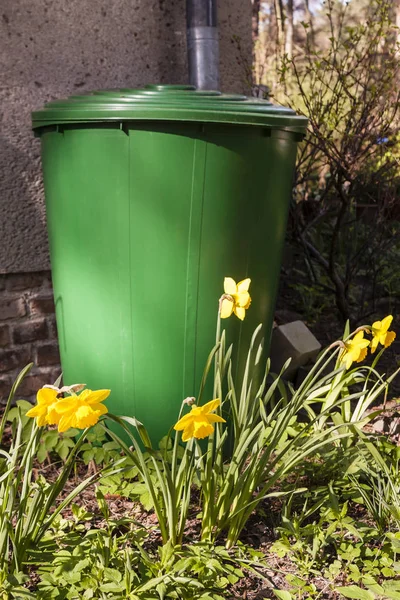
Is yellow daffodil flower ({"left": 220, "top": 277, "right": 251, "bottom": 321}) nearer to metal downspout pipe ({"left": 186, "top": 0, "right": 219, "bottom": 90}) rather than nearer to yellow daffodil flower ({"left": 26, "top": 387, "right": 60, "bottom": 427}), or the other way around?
yellow daffodil flower ({"left": 26, "top": 387, "right": 60, "bottom": 427})

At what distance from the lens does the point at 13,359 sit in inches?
116

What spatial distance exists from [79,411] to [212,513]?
707mm

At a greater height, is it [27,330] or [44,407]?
[44,407]

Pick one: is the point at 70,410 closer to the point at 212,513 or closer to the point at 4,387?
the point at 212,513

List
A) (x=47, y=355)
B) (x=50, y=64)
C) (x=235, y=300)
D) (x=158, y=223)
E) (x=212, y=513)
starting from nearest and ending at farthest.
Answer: (x=235, y=300) < (x=212, y=513) < (x=158, y=223) < (x=50, y=64) < (x=47, y=355)

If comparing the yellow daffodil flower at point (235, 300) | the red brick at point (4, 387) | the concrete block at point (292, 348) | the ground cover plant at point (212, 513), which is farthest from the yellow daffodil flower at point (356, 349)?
the red brick at point (4, 387)

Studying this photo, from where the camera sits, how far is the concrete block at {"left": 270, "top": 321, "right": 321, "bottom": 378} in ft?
10.6

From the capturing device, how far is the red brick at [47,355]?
300cm

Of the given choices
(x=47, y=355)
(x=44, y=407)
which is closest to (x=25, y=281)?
(x=47, y=355)

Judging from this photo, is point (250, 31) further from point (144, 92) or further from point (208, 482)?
point (208, 482)

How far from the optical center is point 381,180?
4.03 meters

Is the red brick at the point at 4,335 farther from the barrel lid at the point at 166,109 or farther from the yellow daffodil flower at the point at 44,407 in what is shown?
the yellow daffodil flower at the point at 44,407

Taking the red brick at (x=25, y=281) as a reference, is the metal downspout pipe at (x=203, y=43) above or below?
above

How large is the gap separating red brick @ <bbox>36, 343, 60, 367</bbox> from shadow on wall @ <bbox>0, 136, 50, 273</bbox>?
351 millimetres
